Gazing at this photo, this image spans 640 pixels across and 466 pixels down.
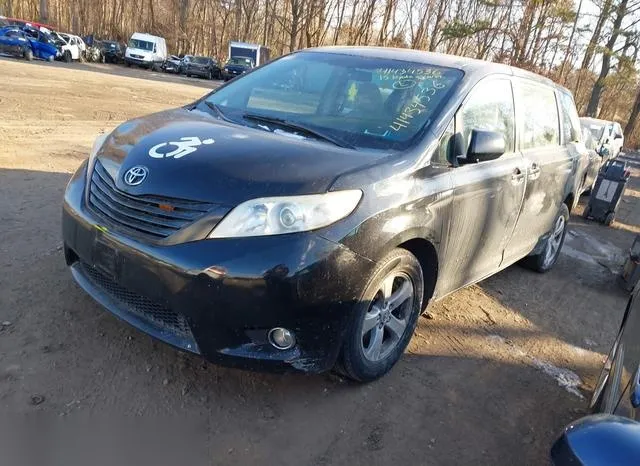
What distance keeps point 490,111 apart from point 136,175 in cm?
244

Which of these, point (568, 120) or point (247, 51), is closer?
point (568, 120)

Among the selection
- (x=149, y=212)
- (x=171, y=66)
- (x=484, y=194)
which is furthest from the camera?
(x=171, y=66)

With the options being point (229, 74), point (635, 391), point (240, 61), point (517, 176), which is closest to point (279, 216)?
point (635, 391)

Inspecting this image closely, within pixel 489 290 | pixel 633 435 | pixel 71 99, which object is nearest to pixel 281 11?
pixel 71 99

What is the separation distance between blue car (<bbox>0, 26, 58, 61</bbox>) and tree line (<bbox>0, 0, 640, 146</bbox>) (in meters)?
14.2

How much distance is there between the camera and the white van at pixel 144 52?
35.9 meters

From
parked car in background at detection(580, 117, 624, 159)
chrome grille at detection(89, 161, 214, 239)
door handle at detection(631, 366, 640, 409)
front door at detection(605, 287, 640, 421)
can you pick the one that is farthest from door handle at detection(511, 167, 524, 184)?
parked car in background at detection(580, 117, 624, 159)

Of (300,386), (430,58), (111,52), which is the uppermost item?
(430,58)

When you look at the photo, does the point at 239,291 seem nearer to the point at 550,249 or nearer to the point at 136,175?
the point at 136,175

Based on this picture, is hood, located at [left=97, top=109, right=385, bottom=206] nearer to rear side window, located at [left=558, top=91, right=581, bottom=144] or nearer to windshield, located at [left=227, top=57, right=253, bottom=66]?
rear side window, located at [left=558, top=91, right=581, bottom=144]

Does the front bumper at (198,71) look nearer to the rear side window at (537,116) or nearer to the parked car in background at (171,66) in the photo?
the parked car in background at (171,66)

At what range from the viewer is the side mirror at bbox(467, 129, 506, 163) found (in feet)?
10.6

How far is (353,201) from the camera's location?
8.54ft

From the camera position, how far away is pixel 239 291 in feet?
7.93
